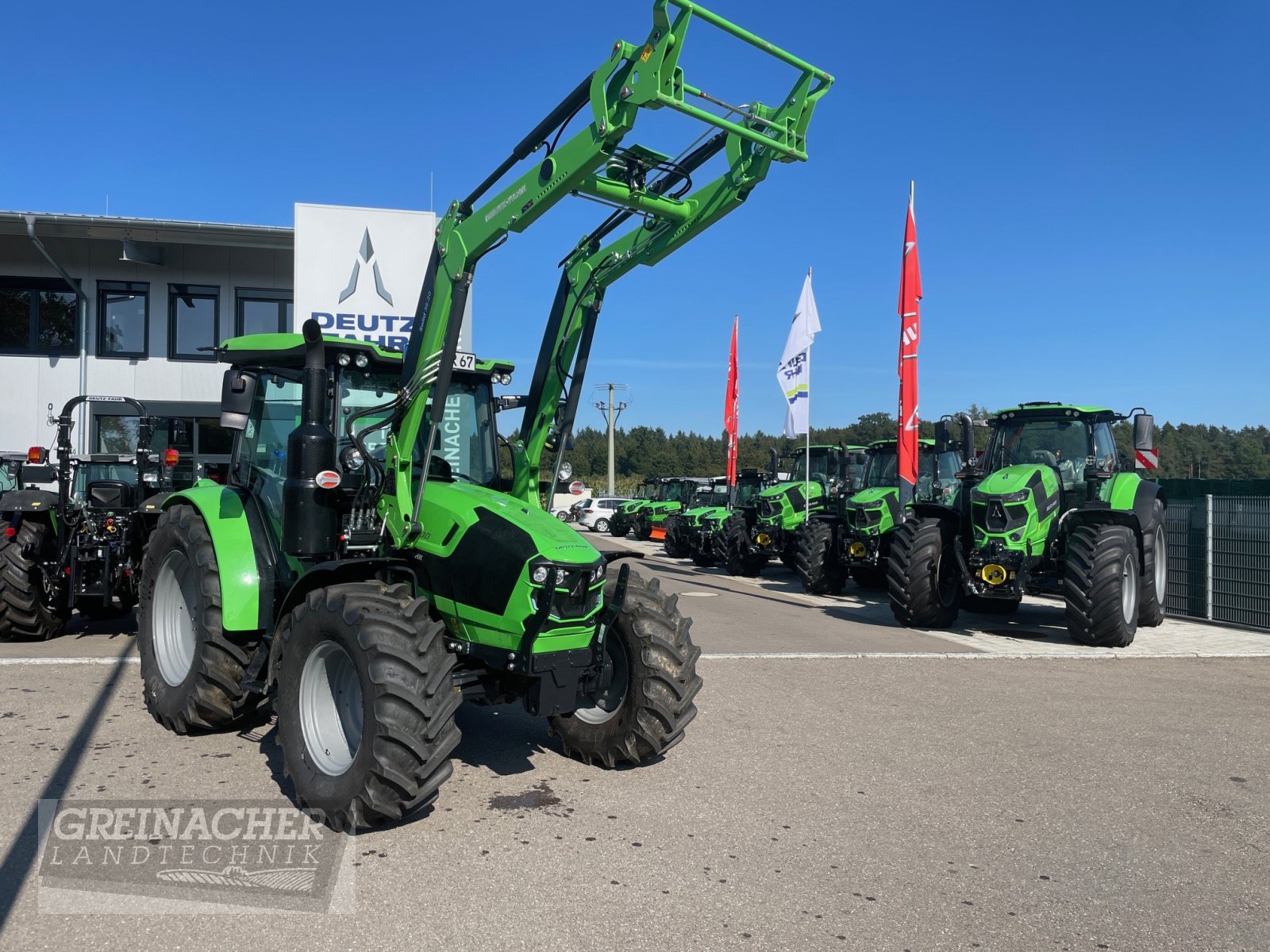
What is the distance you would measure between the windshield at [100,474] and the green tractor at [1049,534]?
9082 millimetres

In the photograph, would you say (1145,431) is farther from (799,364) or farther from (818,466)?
(818,466)

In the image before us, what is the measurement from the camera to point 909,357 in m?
13.7

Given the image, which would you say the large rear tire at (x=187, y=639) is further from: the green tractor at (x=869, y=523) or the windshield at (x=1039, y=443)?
the green tractor at (x=869, y=523)

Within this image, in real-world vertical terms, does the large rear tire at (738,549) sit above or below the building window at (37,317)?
below

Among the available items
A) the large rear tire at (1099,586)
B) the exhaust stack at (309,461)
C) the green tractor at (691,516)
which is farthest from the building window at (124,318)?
the large rear tire at (1099,586)

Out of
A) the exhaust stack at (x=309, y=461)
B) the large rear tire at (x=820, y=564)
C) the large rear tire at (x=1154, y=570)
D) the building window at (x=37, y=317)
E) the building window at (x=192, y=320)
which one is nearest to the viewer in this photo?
the exhaust stack at (x=309, y=461)

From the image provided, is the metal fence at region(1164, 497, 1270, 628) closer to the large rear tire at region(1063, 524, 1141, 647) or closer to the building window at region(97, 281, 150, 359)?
the large rear tire at region(1063, 524, 1141, 647)

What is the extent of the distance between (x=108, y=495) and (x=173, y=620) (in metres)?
3.50

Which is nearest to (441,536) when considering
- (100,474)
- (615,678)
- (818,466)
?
(615,678)

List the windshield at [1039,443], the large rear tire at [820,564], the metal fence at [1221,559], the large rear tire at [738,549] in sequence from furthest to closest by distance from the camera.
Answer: the large rear tire at [738,549] → the large rear tire at [820,564] → the windshield at [1039,443] → the metal fence at [1221,559]

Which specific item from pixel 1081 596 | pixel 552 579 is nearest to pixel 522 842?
pixel 552 579

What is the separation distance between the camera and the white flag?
1734cm

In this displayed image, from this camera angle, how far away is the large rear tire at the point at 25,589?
29.3 ft

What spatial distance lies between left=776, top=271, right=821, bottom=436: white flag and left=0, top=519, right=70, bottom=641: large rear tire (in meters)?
12.4
